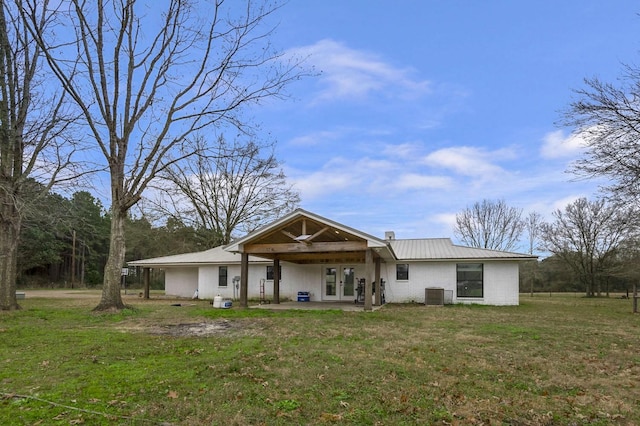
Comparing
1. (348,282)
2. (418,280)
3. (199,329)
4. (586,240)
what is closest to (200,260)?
(348,282)

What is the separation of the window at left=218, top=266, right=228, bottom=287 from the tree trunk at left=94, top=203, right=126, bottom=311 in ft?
30.4

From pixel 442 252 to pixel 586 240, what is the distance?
21820 millimetres

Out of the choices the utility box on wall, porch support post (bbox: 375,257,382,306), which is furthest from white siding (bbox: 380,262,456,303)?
porch support post (bbox: 375,257,382,306)

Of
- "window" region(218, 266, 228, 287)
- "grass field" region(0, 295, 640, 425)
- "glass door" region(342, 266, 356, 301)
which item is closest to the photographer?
"grass field" region(0, 295, 640, 425)

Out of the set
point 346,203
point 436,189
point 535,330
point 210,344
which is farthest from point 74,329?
point 436,189

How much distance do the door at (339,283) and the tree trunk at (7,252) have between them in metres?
12.5

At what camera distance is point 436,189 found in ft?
89.7

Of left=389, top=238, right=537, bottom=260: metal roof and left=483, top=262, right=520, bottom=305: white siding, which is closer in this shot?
left=389, top=238, right=537, bottom=260: metal roof

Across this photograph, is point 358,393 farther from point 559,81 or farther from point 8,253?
point 8,253

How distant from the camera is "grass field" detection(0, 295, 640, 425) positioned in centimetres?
407

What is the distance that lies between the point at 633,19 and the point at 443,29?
15.9 ft

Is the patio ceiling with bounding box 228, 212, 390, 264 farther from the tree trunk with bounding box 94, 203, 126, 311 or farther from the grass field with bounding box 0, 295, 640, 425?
the grass field with bounding box 0, 295, 640, 425

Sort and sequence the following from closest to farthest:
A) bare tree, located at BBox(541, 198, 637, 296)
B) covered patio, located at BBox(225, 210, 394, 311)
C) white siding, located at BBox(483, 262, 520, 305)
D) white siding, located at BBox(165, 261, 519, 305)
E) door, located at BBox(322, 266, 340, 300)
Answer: covered patio, located at BBox(225, 210, 394, 311) < white siding, located at BBox(483, 262, 520, 305) < white siding, located at BBox(165, 261, 519, 305) < door, located at BBox(322, 266, 340, 300) < bare tree, located at BBox(541, 198, 637, 296)

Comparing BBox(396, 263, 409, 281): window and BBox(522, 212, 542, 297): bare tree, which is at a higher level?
BBox(522, 212, 542, 297): bare tree
